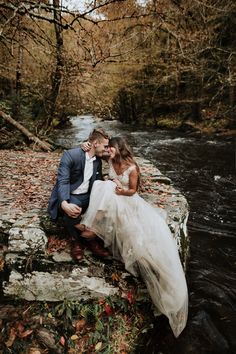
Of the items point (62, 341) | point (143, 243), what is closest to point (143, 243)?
point (143, 243)

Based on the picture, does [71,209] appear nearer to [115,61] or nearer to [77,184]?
[77,184]

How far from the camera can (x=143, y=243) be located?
358 cm

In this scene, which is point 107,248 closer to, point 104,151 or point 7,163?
point 104,151

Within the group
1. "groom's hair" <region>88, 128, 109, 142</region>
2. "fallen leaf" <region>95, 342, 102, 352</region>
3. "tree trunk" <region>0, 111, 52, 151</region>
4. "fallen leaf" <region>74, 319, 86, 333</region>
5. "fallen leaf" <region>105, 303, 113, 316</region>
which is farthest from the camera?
"tree trunk" <region>0, 111, 52, 151</region>

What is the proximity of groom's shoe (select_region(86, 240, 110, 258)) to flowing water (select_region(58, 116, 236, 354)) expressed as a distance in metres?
1.00

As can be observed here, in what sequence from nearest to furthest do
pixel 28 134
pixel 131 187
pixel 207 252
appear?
pixel 131 187 < pixel 207 252 < pixel 28 134

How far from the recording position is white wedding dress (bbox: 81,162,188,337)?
350 centimetres

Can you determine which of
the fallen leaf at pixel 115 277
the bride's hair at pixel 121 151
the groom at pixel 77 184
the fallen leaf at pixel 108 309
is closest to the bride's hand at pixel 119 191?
the bride's hair at pixel 121 151

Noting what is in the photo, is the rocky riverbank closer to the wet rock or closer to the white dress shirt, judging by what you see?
the wet rock

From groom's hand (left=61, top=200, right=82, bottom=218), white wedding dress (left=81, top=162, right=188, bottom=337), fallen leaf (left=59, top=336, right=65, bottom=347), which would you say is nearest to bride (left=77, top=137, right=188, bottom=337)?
white wedding dress (left=81, top=162, right=188, bottom=337)

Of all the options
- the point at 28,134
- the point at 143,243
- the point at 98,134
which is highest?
the point at 98,134

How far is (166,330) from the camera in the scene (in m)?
3.74

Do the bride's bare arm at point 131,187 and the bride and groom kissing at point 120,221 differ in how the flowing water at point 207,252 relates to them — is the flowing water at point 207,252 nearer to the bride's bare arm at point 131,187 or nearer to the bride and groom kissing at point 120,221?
the bride and groom kissing at point 120,221

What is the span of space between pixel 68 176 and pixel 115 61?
188 inches
